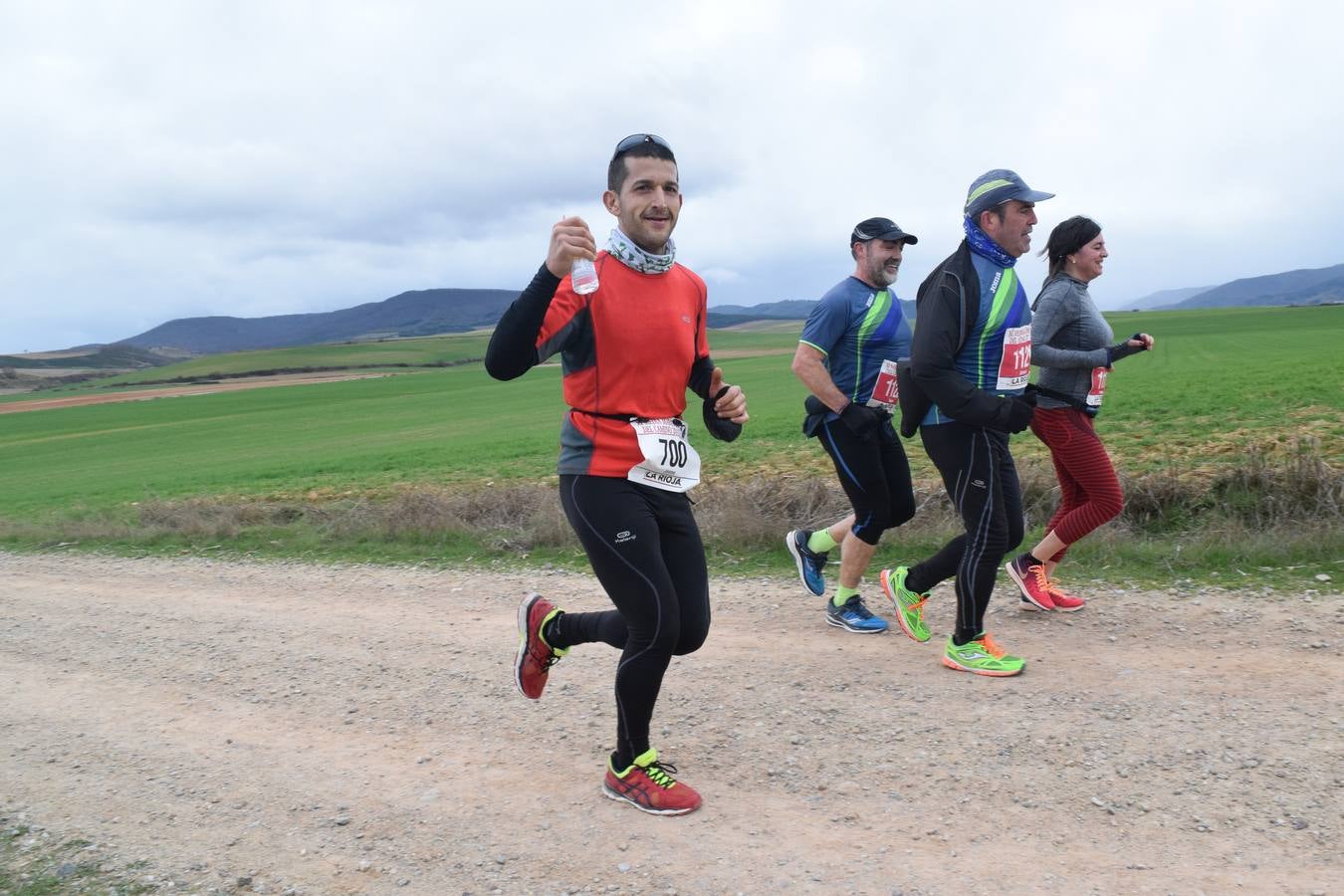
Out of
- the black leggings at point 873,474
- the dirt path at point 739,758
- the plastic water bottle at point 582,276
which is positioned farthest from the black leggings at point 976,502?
the plastic water bottle at point 582,276

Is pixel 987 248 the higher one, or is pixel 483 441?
pixel 987 248

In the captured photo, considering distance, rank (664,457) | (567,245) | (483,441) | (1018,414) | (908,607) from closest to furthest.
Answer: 1. (567,245)
2. (664,457)
3. (1018,414)
4. (908,607)
5. (483,441)

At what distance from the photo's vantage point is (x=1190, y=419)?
1408cm

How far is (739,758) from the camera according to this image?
3.93 metres

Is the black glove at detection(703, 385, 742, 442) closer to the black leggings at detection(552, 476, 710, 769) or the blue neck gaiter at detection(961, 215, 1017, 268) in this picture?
the black leggings at detection(552, 476, 710, 769)

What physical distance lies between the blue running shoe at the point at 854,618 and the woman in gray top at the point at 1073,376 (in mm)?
916

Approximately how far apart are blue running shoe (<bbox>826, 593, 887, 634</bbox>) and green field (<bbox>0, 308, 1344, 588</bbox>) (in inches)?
158

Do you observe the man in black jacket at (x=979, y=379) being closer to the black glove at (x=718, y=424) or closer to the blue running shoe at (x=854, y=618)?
the blue running shoe at (x=854, y=618)

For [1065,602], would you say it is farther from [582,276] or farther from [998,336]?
[582,276]

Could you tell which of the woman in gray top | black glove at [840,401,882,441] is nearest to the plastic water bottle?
black glove at [840,401,882,441]

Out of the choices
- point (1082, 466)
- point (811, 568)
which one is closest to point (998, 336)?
point (1082, 466)

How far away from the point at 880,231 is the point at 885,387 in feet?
2.89

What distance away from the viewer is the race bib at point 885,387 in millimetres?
5418

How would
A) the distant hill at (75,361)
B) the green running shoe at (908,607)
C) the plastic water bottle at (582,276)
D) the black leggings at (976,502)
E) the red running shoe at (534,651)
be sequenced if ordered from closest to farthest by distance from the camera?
the plastic water bottle at (582,276), the red running shoe at (534,651), the black leggings at (976,502), the green running shoe at (908,607), the distant hill at (75,361)
